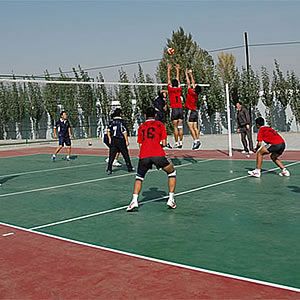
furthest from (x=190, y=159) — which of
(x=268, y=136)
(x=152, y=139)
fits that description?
(x=152, y=139)

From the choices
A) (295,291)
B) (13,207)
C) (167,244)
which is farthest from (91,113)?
(295,291)

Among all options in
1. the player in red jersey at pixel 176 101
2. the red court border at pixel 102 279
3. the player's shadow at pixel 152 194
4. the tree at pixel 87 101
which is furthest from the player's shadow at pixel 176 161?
the tree at pixel 87 101

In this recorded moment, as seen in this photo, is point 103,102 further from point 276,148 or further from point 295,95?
point 276,148

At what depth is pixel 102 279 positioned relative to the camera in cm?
495

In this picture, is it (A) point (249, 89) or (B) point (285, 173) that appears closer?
(B) point (285, 173)

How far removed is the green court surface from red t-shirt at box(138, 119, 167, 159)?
103 centimetres

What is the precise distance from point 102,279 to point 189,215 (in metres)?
3.18

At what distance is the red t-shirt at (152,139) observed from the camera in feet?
26.5

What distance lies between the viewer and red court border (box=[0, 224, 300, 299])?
448 centimetres

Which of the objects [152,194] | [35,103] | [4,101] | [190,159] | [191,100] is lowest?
[152,194]

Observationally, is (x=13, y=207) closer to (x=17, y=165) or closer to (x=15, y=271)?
(x=15, y=271)

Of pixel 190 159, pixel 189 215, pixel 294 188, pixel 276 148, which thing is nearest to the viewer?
pixel 189 215

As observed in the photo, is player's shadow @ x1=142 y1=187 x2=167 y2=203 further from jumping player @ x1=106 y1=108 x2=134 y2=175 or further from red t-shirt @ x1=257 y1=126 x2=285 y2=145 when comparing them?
jumping player @ x1=106 y1=108 x2=134 y2=175

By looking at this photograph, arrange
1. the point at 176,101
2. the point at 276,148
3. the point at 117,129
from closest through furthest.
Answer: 1. the point at 276,148
2. the point at 176,101
3. the point at 117,129
